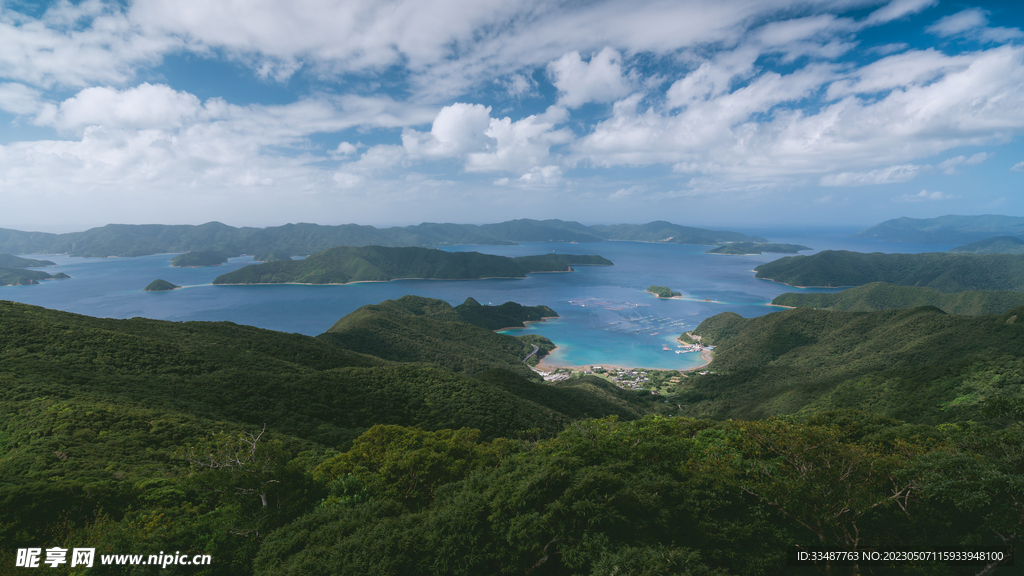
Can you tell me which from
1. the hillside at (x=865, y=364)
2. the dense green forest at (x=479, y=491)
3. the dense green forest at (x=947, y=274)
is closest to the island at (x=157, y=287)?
the dense green forest at (x=479, y=491)

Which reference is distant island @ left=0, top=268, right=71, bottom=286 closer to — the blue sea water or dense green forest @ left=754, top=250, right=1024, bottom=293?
the blue sea water

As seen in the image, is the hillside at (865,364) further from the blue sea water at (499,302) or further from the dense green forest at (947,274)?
the dense green forest at (947,274)

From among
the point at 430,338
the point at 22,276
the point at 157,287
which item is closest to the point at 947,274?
the point at 430,338

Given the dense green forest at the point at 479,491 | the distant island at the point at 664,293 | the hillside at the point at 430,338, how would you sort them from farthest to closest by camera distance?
the distant island at the point at 664,293 → the hillside at the point at 430,338 → the dense green forest at the point at 479,491

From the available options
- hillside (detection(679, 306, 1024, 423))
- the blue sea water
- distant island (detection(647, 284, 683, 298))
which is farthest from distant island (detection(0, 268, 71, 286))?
distant island (detection(647, 284, 683, 298))

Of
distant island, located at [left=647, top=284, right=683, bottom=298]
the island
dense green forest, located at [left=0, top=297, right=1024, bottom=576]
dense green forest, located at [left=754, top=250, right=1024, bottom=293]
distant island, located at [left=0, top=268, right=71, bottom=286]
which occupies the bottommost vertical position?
distant island, located at [left=647, top=284, right=683, bottom=298]

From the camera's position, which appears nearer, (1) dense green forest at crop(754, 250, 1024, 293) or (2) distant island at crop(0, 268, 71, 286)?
(1) dense green forest at crop(754, 250, 1024, 293)
